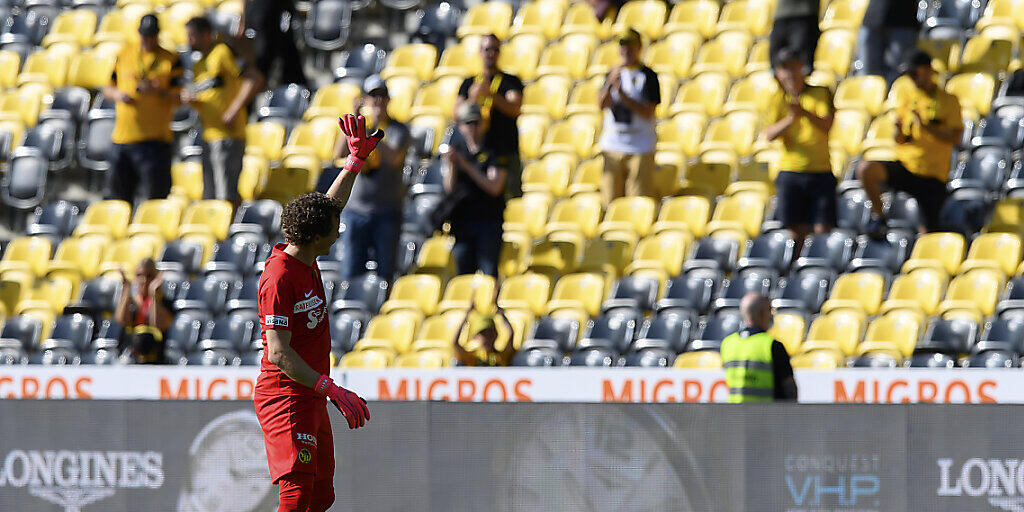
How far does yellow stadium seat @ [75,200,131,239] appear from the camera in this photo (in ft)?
49.2

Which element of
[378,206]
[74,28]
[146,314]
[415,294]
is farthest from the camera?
[74,28]

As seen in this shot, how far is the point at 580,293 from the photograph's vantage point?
42.9 ft

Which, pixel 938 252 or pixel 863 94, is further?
pixel 863 94

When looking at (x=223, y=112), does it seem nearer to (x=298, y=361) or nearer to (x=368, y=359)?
(x=368, y=359)

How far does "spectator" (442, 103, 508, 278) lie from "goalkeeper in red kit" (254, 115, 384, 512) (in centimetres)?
587

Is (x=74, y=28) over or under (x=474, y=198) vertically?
over

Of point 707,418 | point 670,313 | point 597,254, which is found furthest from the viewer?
point 597,254

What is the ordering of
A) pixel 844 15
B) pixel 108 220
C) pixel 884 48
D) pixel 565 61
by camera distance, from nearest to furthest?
pixel 884 48, pixel 844 15, pixel 108 220, pixel 565 61

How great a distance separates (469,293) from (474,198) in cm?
73

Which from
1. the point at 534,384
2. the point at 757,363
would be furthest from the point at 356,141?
the point at 534,384

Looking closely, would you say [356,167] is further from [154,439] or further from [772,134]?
[772,134]

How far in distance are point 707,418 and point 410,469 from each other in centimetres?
158

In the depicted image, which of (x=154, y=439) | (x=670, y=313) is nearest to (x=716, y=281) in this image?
(x=670, y=313)

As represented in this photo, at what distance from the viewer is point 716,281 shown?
504 inches
